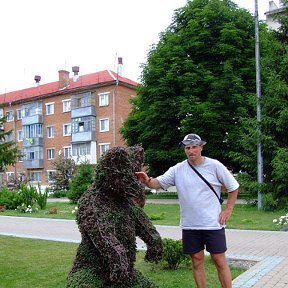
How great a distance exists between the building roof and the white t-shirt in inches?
1508

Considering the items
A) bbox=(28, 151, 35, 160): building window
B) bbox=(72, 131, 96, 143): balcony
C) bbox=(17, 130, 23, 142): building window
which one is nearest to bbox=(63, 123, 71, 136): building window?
bbox=(72, 131, 96, 143): balcony

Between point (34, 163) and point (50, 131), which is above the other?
point (50, 131)

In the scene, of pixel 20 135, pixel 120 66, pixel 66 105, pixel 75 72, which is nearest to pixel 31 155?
pixel 20 135

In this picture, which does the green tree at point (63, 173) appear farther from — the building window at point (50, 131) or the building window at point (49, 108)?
A: the building window at point (49, 108)

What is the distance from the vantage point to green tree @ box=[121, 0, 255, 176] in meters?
23.5

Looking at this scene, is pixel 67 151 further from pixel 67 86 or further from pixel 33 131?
pixel 67 86

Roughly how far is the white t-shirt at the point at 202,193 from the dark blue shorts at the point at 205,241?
0.06m

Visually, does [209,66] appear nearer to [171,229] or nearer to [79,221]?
[171,229]

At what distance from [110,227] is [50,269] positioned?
3.89m

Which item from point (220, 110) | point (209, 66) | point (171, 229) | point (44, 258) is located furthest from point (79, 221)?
point (209, 66)

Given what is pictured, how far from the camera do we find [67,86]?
48.7m

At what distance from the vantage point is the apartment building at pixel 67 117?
4328 centimetres

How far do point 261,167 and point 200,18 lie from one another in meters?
11.5

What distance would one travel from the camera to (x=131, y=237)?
408cm
